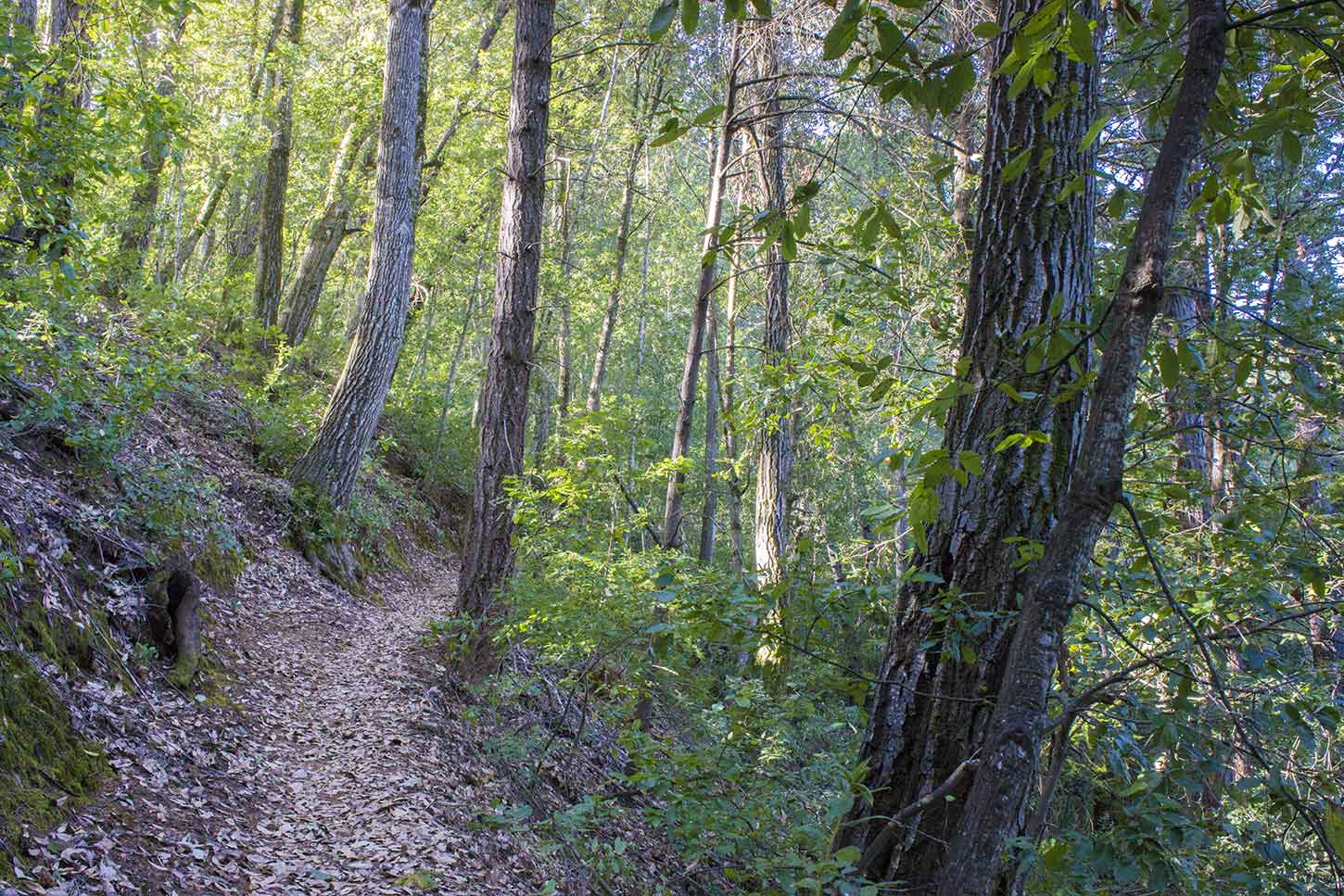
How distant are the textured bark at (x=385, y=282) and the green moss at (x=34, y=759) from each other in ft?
20.8

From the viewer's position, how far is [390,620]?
9227mm

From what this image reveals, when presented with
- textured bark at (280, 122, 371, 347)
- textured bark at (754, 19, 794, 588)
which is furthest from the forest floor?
textured bark at (280, 122, 371, 347)

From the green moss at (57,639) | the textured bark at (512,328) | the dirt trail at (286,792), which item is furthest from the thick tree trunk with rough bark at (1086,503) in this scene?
the textured bark at (512,328)

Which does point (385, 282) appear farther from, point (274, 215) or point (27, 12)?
point (274, 215)

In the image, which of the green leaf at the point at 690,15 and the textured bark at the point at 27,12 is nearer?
the green leaf at the point at 690,15

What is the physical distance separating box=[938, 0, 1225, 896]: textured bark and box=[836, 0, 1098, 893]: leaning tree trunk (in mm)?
787

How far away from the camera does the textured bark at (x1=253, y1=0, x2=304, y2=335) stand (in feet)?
43.7

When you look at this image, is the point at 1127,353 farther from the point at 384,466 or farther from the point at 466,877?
the point at 384,466

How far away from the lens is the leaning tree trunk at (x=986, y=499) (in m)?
2.51

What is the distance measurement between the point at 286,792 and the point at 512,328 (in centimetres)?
382

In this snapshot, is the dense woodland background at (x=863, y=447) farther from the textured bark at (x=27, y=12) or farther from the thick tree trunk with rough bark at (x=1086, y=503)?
the textured bark at (x=27, y=12)

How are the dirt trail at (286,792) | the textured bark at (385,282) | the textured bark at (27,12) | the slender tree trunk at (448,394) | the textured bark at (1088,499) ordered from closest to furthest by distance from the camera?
the textured bark at (1088,499)
the dirt trail at (286,792)
the textured bark at (27,12)
the textured bark at (385,282)
the slender tree trunk at (448,394)

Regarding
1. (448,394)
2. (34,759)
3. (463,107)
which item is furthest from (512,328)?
(448,394)

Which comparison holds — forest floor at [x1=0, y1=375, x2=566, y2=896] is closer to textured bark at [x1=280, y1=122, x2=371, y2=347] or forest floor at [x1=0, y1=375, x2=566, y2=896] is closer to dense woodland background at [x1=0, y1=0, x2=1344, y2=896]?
dense woodland background at [x1=0, y1=0, x2=1344, y2=896]
